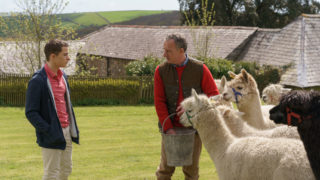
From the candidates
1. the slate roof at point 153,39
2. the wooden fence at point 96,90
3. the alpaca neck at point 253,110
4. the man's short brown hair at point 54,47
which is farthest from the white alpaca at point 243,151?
the slate roof at point 153,39

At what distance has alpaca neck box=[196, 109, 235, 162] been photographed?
5160 mm

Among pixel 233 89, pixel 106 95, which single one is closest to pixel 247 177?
pixel 233 89

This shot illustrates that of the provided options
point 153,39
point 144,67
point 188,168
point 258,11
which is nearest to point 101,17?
point 258,11

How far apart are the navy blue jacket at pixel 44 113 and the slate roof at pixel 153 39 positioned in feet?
74.7

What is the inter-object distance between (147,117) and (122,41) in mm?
21942

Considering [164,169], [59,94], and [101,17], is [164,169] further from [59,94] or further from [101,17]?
[101,17]

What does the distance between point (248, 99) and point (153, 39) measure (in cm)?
2865

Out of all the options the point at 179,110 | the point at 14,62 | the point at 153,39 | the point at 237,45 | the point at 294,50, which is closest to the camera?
the point at 179,110

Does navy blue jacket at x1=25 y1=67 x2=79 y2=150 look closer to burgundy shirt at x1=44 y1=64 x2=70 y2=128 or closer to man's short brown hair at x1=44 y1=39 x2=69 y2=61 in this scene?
burgundy shirt at x1=44 y1=64 x2=70 y2=128

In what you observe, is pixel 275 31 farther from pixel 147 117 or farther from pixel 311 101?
pixel 311 101

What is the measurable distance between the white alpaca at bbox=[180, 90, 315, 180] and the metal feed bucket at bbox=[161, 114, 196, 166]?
158 millimetres

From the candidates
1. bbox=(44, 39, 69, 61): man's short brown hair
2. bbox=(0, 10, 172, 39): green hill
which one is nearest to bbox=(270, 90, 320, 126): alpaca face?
bbox=(44, 39, 69, 61): man's short brown hair

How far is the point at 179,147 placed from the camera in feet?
17.2

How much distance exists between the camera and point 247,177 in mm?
4699
